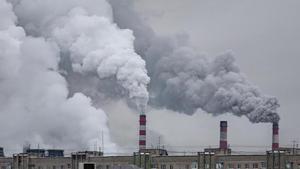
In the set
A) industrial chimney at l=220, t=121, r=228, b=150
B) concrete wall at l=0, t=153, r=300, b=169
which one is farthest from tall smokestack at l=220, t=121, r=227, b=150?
concrete wall at l=0, t=153, r=300, b=169

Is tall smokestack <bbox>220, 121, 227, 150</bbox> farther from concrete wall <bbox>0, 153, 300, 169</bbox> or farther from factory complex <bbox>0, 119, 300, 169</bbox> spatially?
concrete wall <bbox>0, 153, 300, 169</bbox>

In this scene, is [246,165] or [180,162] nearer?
[246,165]

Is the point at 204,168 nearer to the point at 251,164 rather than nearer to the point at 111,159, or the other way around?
the point at 251,164

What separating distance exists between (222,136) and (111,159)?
65.8ft

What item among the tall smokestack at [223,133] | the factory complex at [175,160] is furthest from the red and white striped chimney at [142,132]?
the tall smokestack at [223,133]

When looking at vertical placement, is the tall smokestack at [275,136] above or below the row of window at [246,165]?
above

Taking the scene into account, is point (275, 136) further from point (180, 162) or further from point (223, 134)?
point (180, 162)

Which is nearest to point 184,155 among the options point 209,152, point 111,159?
point 209,152

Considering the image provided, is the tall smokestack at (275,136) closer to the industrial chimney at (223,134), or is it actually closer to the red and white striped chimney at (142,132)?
the industrial chimney at (223,134)

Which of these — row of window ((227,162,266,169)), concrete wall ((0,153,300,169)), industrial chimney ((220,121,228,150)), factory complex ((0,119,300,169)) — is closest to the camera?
concrete wall ((0,153,300,169))

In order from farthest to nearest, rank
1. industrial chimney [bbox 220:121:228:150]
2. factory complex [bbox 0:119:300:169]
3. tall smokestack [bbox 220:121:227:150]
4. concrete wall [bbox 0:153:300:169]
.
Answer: tall smokestack [bbox 220:121:227:150]
industrial chimney [bbox 220:121:228:150]
factory complex [bbox 0:119:300:169]
concrete wall [bbox 0:153:300:169]

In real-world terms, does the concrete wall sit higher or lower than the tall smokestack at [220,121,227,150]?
lower

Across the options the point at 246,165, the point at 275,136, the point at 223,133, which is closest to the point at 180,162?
the point at 246,165

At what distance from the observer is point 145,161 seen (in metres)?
129
